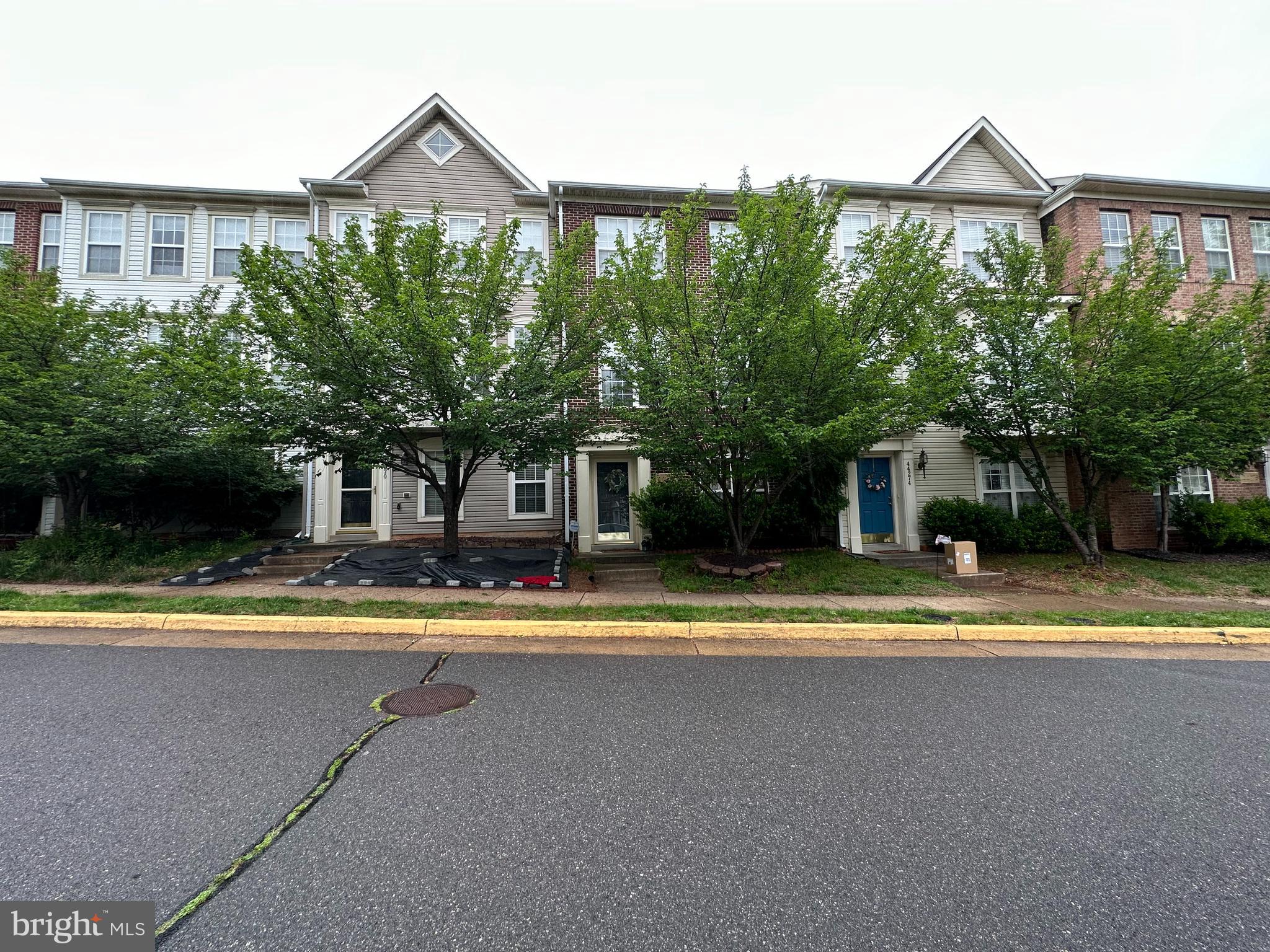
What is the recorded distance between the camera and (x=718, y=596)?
8672mm

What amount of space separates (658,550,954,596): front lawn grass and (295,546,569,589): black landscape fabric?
2.21 m

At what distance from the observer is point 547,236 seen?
1476 cm

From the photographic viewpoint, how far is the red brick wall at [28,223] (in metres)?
14.4

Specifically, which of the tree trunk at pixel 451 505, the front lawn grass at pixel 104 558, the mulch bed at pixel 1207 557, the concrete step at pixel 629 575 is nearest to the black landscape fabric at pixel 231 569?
the front lawn grass at pixel 104 558

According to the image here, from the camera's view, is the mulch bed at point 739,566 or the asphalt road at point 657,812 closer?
the asphalt road at point 657,812

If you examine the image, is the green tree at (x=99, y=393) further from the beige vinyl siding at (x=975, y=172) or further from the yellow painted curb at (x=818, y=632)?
the beige vinyl siding at (x=975, y=172)

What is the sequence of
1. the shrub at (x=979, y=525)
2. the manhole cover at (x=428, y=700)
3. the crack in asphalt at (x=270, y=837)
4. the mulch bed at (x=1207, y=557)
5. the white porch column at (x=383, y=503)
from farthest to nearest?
the white porch column at (x=383, y=503) → the shrub at (x=979, y=525) → the mulch bed at (x=1207, y=557) → the manhole cover at (x=428, y=700) → the crack in asphalt at (x=270, y=837)

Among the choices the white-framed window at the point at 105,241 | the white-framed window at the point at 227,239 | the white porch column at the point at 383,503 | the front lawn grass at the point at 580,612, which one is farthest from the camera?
the white-framed window at the point at 227,239

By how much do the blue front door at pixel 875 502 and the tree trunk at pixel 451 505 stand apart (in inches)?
383

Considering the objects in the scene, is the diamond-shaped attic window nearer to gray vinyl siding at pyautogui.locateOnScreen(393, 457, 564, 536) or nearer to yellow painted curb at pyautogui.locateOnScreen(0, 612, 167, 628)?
gray vinyl siding at pyautogui.locateOnScreen(393, 457, 564, 536)

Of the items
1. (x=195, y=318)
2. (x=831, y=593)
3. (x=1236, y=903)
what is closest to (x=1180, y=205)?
(x=831, y=593)

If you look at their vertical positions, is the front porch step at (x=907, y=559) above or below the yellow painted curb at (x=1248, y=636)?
above

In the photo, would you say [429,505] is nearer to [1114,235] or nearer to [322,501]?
[322,501]

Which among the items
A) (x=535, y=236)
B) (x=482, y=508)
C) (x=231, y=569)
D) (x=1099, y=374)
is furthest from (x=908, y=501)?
(x=231, y=569)
